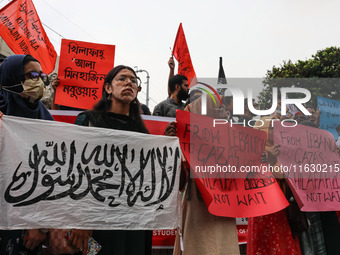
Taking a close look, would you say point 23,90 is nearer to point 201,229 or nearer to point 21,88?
point 21,88

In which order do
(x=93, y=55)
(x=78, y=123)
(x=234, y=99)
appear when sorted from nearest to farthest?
1. (x=78, y=123)
2. (x=234, y=99)
3. (x=93, y=55)

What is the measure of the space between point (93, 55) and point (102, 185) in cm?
284

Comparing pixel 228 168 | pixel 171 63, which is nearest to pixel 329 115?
pixel 228 168

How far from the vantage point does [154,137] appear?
313cm

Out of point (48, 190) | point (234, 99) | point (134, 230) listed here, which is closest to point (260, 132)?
point (234, 99)

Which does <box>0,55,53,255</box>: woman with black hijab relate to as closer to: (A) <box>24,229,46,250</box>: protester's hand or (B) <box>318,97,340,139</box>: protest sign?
(A) <box>24,229,46,250</box>: protester's hand

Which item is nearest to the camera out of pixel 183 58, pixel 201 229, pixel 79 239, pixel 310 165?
pixel 79 239

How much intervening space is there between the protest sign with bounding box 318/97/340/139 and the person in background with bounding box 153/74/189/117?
5.56 ft

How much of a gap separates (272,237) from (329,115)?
6.28 feet

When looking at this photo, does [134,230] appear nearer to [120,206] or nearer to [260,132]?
[120,206]

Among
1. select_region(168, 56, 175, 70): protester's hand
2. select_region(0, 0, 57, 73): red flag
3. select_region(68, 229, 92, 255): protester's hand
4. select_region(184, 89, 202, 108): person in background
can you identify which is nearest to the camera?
select_region(68, 229, 92, 255): protester's hand

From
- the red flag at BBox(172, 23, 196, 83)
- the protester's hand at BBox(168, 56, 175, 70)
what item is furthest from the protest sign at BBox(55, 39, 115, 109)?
the red flag at BBox(172, 23, 196, 83)

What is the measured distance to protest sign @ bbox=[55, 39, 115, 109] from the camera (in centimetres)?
485

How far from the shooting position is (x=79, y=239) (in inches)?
106
